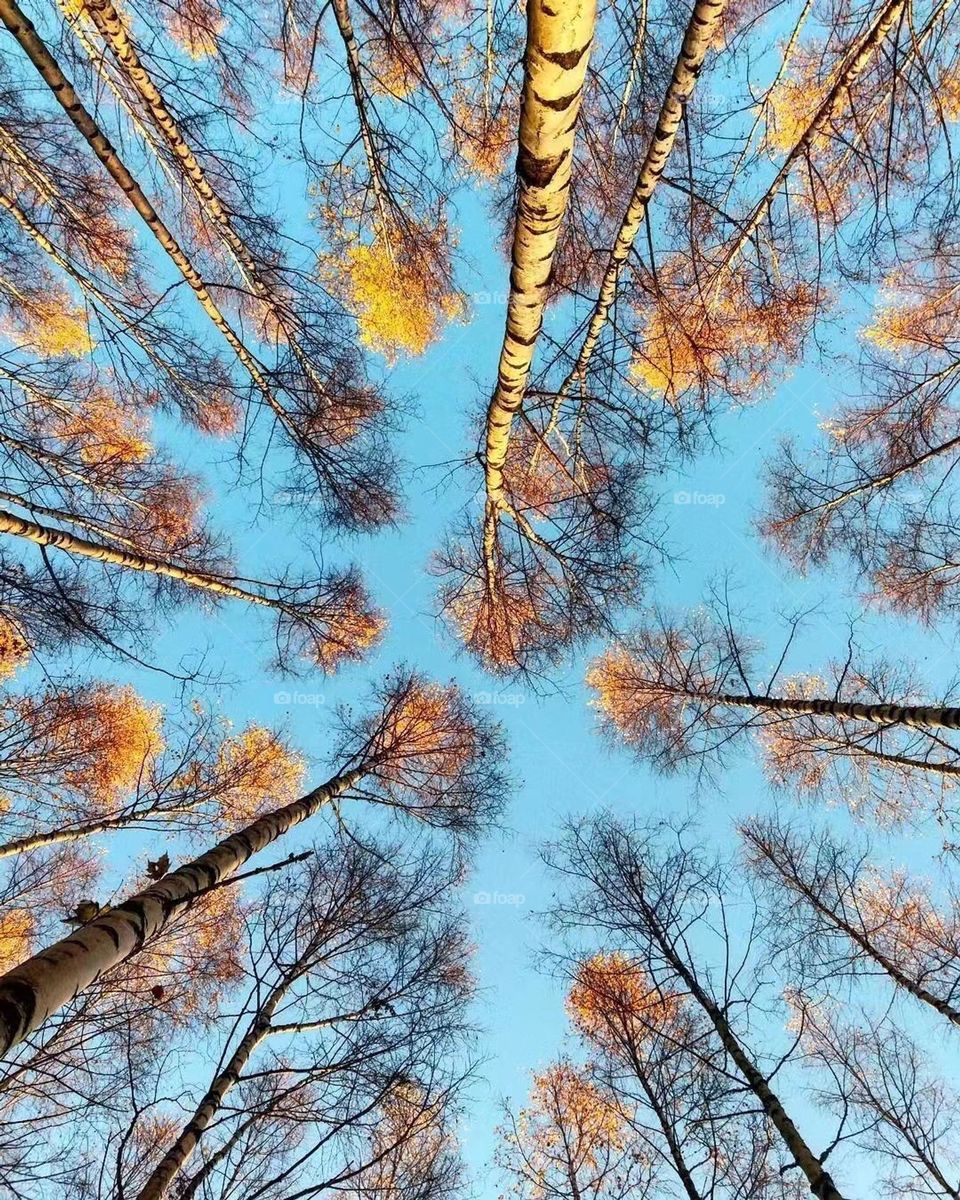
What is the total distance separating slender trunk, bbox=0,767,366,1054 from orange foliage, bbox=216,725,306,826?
571 cm

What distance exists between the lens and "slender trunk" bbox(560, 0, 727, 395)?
278 cm

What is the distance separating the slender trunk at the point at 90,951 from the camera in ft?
6.19

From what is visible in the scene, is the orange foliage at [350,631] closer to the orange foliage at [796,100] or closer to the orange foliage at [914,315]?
the orange foliage at [796,100]

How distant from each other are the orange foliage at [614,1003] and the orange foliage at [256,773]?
544 centimetres

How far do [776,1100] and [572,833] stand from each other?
3.72m

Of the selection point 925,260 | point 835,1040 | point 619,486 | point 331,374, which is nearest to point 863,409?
point 925,260

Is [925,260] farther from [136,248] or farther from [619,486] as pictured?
[136,248]

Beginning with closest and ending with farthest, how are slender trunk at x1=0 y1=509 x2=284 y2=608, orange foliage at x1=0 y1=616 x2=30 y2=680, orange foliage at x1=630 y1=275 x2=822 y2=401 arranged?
slender trunk at x1=0 y1=509 x2=284 y2=608 → orange foliage at x1=630 y1=275 x2=822 y2=401 → orange foliage at x1=0 y1=616 x2=30 y2=680

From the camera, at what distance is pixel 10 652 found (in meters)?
7.93

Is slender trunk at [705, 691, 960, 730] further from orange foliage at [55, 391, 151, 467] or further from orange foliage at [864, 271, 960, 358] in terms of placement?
orange foliage at [55, 391, 151, 467]

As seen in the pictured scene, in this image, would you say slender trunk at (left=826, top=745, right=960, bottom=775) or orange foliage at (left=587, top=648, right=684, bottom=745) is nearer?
slender trunk at (left=826, top=745, right=960, bottom=775)

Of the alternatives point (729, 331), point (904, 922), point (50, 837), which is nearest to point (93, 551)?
point (50, 837)

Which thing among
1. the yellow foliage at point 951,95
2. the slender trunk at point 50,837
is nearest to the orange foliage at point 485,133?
the yellow foliage at point 951,95

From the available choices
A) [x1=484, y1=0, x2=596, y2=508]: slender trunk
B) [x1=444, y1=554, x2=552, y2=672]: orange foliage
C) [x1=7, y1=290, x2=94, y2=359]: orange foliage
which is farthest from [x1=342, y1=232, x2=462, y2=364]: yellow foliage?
[x1=7, y1=290, x2=94, y2=359]: orange foliage
